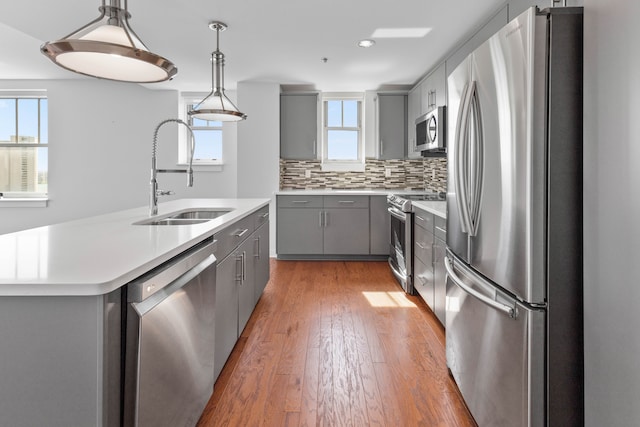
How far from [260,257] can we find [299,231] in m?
1.86

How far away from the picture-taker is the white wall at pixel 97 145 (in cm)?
536

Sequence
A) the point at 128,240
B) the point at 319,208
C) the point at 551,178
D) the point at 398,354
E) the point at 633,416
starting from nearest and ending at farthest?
the point at 633,416 → the point at 551,178 → the point at 128,240 → the point at 398,354 → the point at 319,208

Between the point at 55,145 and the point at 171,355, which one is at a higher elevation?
the point at 55,145

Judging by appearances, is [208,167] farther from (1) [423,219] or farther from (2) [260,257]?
(1) [423,219]

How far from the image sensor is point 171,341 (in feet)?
4.11

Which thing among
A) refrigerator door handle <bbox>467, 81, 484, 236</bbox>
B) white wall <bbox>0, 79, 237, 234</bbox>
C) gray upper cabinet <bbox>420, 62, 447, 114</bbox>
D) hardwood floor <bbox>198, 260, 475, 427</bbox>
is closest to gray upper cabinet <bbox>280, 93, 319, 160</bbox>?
white wall <bbox>0, 79, 237, 234</bbox>

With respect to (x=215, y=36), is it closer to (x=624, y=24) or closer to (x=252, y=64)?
(x=252, y=64)

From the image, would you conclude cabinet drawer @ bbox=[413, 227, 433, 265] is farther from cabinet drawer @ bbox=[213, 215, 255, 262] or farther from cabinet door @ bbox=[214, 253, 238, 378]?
cabinet door @ bbox=[214, 253, 238, 378]

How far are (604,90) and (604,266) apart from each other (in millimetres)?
500

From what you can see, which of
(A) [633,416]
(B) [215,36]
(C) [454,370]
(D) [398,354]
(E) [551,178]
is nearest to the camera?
(A) [633,416]

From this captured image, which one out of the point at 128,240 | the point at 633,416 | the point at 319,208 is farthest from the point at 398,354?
the point at 319,208

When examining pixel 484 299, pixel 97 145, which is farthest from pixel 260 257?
pixel 97 145

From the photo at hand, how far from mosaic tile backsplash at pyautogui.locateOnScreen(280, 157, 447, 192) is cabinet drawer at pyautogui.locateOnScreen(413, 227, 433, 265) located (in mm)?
2215

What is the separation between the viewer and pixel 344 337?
2602mm
